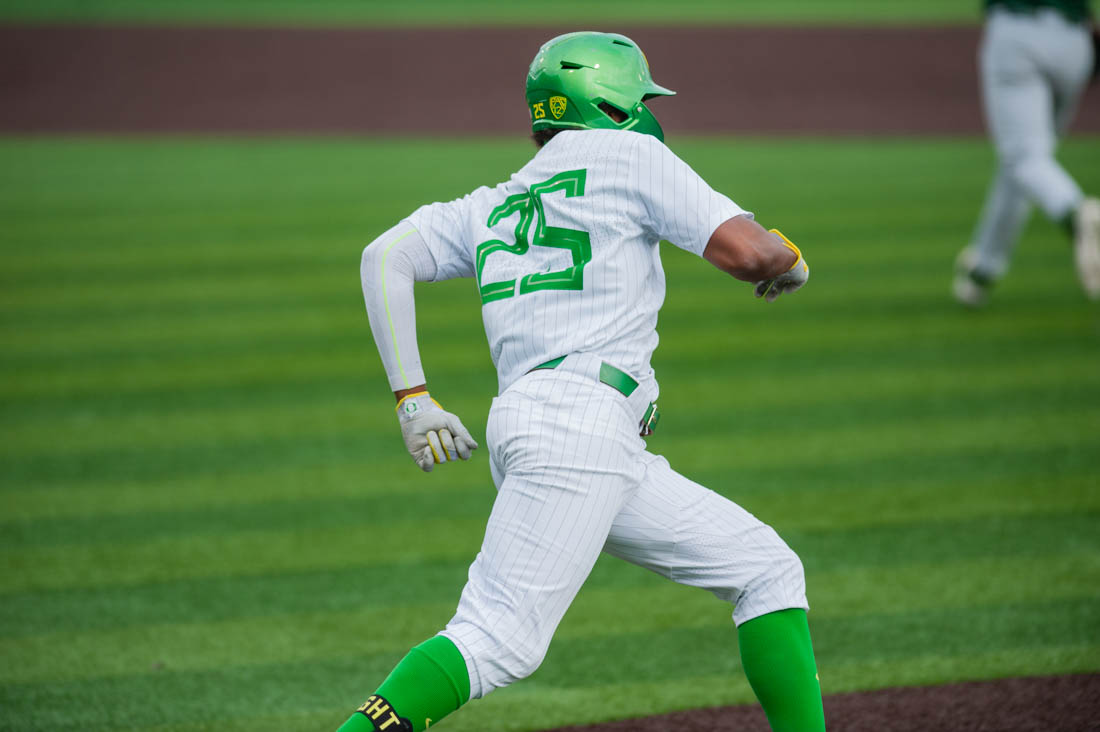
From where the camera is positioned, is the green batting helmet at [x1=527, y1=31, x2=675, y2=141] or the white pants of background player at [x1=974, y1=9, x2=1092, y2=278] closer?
the green batting helmet at [x1=527, y1=31, x2=675, y2=141]

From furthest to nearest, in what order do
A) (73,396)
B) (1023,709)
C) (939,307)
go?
(939,307)
(73,396)
(1023,709)

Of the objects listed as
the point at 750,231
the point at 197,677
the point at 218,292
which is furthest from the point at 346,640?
the point at 218,292

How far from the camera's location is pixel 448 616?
4.73m

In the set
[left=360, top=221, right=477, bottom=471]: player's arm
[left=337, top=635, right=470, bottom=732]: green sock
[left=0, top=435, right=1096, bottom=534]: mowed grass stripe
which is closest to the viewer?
[left=337, top=635, right=470, bottom=732]: green sock

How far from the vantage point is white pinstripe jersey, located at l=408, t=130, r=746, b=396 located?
9.50 feet

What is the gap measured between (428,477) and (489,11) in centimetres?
2188

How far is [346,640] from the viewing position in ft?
14.9

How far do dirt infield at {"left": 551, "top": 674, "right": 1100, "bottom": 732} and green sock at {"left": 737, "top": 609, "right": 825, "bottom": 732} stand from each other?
74 centimetres

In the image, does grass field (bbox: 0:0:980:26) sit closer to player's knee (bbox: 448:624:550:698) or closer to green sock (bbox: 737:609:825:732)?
green sock (bbox: 737:609:825:732)

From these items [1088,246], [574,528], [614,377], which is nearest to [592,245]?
[614,377]

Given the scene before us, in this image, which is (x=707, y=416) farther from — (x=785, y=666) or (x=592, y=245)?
(x=592, y=245)

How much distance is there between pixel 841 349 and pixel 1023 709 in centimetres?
433

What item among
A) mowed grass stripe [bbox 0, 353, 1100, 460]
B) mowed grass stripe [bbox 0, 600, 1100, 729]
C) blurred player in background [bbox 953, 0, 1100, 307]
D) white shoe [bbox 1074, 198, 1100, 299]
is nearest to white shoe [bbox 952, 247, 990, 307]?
blurred player in background [bbox 953, 0, 1100, 307]

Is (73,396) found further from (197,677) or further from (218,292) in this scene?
(197,677)
